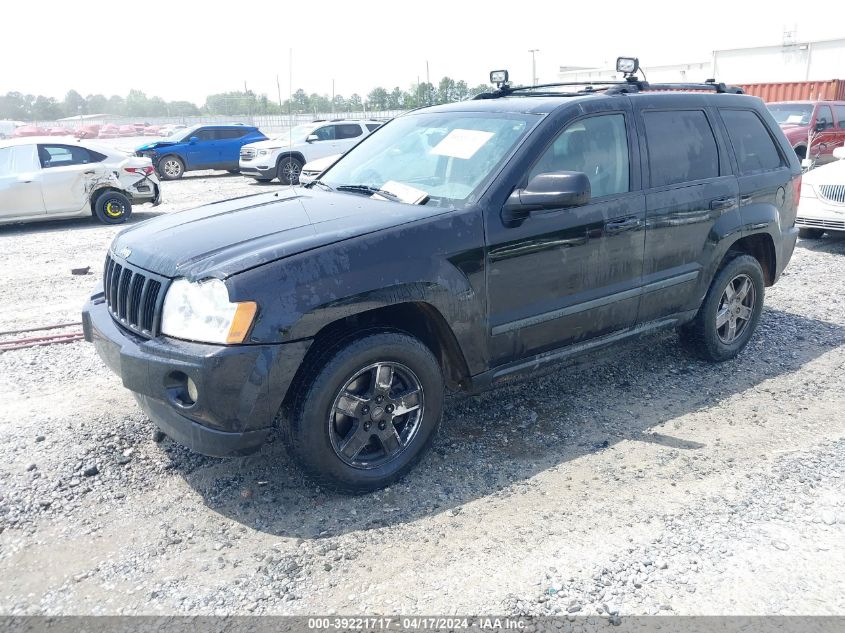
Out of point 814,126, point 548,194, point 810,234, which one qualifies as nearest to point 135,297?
point 548,194

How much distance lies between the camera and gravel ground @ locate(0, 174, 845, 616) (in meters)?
2.88

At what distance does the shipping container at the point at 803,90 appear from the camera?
79.8 feet

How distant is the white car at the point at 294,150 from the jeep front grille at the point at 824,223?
11347mm

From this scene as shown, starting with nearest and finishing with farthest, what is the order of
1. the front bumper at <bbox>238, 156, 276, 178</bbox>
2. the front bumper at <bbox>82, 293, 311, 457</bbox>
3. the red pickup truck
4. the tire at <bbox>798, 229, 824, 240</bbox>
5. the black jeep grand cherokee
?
the front bumper at <bbox>82, 293, 311, 457</bbox> < the black jeep grand cherokee < the tire at <bbox>798, 229, 824, 240</bbox> < the red pickup truck < the front bumper at <bbox>238, 156, 276, 178</bbox>

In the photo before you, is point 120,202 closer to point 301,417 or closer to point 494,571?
point 301,417

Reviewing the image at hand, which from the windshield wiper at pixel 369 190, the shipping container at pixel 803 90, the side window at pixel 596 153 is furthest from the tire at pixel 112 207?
the shipping container at pixel 803 90

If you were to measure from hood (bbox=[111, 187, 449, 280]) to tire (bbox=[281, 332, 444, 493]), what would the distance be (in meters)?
0.53

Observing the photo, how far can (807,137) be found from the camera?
54.8 ft

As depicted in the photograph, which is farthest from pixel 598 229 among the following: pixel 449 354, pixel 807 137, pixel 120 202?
pixel 807 137

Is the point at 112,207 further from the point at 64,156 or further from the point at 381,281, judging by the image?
the point at 381,281

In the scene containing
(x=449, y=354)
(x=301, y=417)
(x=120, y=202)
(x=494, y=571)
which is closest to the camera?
(x=494, y=571)

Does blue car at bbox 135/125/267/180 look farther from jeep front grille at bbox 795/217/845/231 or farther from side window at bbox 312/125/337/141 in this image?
jeep front grille at bbox 795/217/845/231

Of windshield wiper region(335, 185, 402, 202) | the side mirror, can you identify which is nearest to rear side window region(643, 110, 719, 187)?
the side mirror

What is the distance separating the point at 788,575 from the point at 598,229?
6.67 ft
